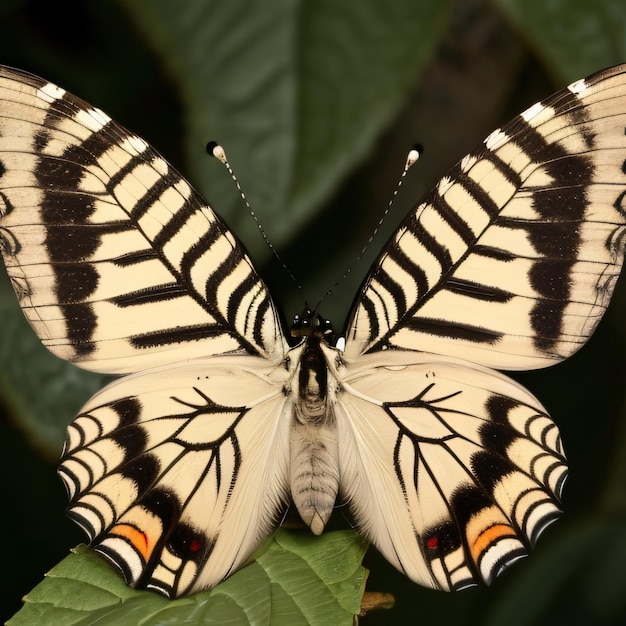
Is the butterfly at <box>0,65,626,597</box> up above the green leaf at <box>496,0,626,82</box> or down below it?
below

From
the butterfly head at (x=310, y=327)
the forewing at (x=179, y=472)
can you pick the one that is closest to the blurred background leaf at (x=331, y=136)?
the butterfly head at (x=310, y=327)

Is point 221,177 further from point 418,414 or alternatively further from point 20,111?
point 418,414

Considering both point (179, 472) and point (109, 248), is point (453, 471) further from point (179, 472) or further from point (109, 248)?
point (109, 248)

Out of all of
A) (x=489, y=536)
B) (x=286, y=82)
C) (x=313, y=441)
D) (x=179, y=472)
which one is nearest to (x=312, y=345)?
(x=313, y=441)

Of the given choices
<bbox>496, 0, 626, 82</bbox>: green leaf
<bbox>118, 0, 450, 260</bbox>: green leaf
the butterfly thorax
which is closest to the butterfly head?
the butterfly thorax

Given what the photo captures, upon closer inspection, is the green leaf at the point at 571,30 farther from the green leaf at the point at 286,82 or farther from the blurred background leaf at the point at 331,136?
the green leaf at the point at 286,82

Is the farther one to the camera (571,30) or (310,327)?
(571,30)

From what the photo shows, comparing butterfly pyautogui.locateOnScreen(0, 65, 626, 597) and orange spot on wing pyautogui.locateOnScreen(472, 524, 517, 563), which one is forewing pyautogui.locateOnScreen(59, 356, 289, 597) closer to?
butterfly pyautogui.locateOnScreen(0, 65, 626, 597)
